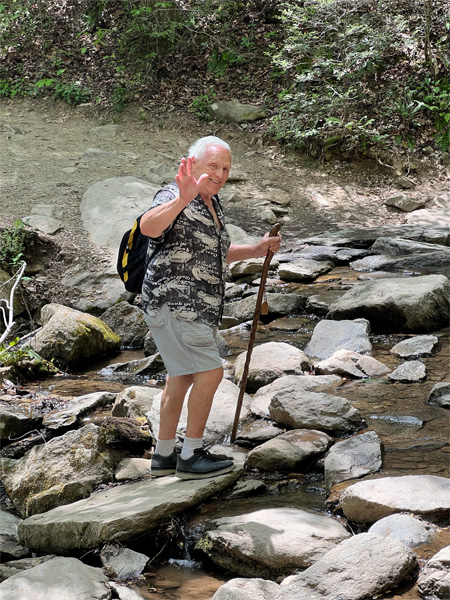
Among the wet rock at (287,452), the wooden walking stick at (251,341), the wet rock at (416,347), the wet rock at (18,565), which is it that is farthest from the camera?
the wet rock at (416,347)

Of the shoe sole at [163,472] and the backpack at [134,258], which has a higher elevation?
the backpack at [134,258]

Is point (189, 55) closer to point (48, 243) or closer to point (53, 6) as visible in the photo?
point (53, 6)

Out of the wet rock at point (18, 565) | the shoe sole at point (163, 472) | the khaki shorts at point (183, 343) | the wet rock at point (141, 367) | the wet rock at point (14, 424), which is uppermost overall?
the khaki shorts at point (183, 343)

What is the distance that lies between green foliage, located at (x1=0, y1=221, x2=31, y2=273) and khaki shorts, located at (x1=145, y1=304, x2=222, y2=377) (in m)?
5.39

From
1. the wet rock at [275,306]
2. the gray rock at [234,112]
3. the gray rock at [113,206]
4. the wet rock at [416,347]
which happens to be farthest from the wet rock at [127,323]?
the gray rock at [234,112]

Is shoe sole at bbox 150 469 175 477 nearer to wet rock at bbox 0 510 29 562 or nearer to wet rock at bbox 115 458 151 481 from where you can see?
wet rock at bbox 115 458 151 481

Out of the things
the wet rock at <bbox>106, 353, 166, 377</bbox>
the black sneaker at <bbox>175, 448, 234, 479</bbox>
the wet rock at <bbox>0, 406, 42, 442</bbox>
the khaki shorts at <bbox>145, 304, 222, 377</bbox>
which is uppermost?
the khaki shorts at <bbox>145, 304, 222, 377</bbox>

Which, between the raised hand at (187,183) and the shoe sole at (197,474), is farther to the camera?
the shoe sole at (197,474)

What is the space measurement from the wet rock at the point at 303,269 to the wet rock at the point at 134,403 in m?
3.80

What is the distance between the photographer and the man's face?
3133 millimetres

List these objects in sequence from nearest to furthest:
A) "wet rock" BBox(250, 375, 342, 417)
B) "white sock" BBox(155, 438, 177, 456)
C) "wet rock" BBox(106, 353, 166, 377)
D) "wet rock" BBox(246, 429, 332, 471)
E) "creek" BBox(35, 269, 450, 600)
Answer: "creek" BBox(35, 269, 450, 600) → "white sock" BBox(155, 438, 177, 456) → "wet rock" BBox(246, 429, 332, 471) → "wet rock" BBox(250, 375, 342, 417) → "wet rock" BBox(106, 353, 166, 377)

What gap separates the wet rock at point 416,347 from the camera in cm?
545

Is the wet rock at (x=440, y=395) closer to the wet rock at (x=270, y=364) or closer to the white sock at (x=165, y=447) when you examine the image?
the wet rock at (x=270, y=364)

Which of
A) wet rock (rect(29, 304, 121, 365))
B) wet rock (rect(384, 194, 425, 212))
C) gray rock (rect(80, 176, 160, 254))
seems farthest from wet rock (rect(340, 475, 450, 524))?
wet rock (rect(384, 194, 425, 212))
